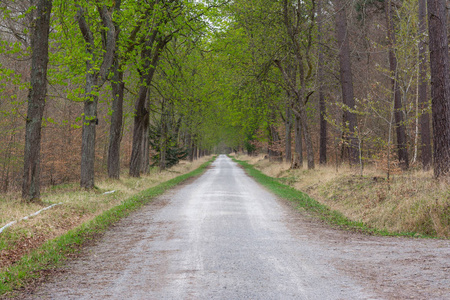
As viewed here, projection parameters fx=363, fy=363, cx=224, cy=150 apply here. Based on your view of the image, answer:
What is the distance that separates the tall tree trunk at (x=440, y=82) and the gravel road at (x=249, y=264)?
407 cm

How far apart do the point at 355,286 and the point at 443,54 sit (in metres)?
8.37

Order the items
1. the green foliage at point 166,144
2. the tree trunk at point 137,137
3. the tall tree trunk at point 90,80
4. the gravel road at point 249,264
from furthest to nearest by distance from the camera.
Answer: the green foliage at point 166,144, the tree trunk at point 137,137, the tall tree trunk at point 90,80, the gravel road at point 249,264

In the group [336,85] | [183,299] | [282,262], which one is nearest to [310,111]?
[336,85]

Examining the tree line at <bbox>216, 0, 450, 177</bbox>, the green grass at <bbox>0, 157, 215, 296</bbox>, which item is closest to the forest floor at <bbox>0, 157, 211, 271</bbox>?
the green grass at <bbox>0, 157, 215, 296</bbox>

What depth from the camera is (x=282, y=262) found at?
5.71 metres

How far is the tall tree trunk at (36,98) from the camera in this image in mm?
10049

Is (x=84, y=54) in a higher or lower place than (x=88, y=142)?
higher

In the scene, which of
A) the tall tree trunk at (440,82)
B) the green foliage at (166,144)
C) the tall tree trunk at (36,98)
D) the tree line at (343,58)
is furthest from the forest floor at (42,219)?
the green foliage at (166,144)

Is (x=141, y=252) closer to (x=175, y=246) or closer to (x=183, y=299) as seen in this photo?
(x=175, y=246)

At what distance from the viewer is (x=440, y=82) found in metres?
10.2

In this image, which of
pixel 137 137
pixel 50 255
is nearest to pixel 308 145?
pixel 137 137

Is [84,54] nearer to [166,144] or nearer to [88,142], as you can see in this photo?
[88,142]

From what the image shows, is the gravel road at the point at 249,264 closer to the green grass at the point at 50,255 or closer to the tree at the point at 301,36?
the green grass at the point at 50,255

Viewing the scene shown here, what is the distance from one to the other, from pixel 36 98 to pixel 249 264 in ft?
26.2
